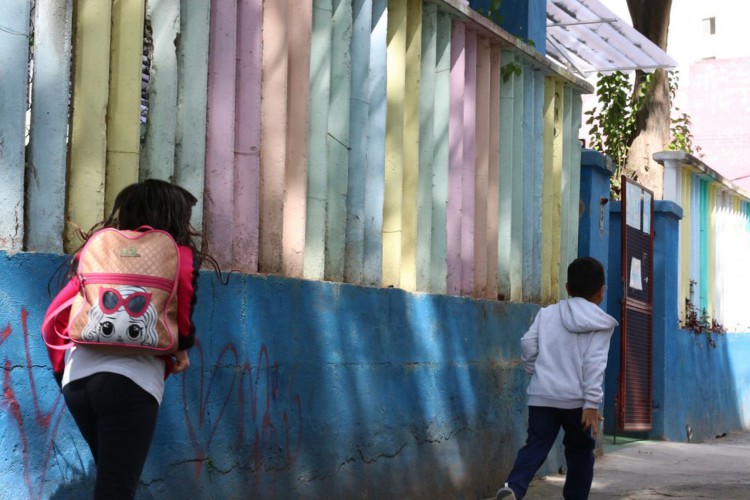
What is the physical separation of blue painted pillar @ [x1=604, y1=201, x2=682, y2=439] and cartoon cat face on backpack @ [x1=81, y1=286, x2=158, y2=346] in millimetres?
8076

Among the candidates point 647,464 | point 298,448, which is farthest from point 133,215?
point 647,464

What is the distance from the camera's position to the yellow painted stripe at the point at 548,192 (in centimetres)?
898

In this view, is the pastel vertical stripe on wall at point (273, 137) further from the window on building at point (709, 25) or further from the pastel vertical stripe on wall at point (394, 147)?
the window on building at point (709, 25)

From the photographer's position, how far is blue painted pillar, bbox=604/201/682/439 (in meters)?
11.7

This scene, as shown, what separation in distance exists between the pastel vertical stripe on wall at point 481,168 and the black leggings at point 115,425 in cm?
440

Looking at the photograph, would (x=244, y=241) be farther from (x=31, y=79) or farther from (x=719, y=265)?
(x=719, y=265)

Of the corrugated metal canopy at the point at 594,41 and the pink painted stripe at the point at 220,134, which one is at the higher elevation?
the corrugated metal canopy at the point at 594,41

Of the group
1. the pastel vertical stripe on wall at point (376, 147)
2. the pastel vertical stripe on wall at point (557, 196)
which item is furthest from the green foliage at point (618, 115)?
the pastel vertical stripe on wall at point (376, 147)

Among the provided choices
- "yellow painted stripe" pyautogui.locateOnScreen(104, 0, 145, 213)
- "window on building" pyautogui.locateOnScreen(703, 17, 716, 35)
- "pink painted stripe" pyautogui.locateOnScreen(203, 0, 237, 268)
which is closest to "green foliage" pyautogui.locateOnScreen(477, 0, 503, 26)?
"pink painted stripe" pyautogui.locateOnScreen(203, 0, 237, 268)

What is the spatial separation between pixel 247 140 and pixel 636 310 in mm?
6914

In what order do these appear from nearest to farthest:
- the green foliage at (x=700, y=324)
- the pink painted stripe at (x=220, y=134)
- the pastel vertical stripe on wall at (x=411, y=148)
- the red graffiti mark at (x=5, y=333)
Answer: the red graffiti mark at (x=5, y=333), the pink painted stripe at (x=220, y=134), the pastel vertical stripe on wall at (x=411, y=148), the green foliage at (x=700, y=324)

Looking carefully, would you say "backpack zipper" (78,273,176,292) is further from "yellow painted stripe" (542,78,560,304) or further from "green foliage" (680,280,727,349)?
"green foliage" (680,280,727,349)

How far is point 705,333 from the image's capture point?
1420 cm

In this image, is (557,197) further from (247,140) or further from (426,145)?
(247,140)
